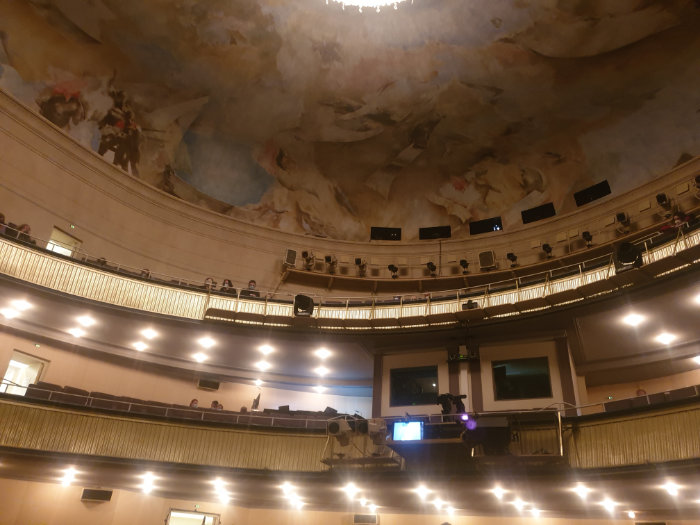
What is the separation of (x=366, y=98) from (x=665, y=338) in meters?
14.8

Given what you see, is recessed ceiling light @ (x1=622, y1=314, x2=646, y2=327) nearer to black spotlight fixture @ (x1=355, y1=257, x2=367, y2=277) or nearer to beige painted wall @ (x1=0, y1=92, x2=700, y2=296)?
beige painted wall @ (x1=0, y1=92, x2=700, y2=296)

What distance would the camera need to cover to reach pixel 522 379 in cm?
1586

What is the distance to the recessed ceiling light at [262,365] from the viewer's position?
19.9m

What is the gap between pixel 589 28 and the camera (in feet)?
64.4

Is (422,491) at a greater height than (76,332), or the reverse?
(76,332)

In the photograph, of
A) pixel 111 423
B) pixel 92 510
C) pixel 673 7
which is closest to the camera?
pixel 111 423

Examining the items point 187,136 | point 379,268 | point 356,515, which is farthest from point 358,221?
point 356,515

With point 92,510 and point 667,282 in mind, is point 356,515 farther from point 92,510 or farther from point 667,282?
point 667,282

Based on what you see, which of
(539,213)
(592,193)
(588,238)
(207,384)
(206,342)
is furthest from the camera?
(539,213)

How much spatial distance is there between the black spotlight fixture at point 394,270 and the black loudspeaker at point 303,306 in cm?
685

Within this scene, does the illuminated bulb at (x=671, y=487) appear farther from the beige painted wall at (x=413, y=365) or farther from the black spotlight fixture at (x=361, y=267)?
the black spotlight fixture at (x=361, y=267)

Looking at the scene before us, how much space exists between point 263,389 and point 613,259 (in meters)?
13.4

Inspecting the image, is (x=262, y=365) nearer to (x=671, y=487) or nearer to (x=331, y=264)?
(x=331, y=264)

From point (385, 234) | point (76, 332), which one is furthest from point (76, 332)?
point (385, 234)
